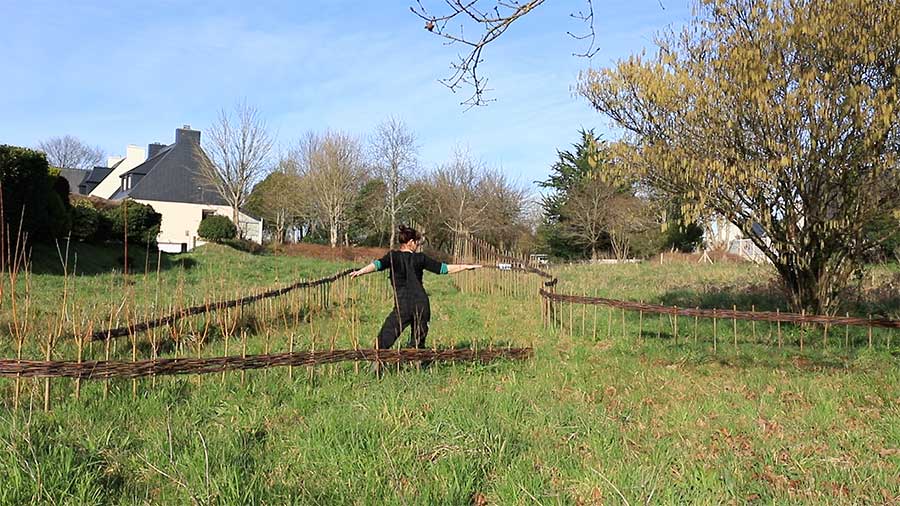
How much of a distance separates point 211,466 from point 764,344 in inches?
259

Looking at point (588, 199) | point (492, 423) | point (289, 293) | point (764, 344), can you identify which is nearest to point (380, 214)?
point (588, 199)

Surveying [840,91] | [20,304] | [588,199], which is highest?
[588,199]

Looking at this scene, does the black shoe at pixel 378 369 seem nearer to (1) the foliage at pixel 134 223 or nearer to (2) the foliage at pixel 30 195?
(2) the foliage at pixel 30 195

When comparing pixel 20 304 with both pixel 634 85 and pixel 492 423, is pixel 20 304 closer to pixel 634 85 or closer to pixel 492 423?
pixel 492 423

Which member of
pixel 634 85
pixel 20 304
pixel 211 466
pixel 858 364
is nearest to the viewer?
pixel 211 466

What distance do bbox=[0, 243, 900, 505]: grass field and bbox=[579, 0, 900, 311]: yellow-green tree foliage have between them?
162cm

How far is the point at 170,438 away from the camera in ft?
11.2

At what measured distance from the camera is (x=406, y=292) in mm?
6047

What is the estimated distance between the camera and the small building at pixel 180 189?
129 feet

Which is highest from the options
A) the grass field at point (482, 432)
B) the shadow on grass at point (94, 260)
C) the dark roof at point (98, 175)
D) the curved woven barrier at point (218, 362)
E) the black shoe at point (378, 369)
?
the dark roof at point (98, 175)

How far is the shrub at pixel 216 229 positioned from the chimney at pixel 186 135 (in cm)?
1688

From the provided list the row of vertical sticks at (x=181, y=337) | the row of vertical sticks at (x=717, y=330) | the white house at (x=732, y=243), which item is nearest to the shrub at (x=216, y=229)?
the row of vertical sticks at (x=181, y=337)

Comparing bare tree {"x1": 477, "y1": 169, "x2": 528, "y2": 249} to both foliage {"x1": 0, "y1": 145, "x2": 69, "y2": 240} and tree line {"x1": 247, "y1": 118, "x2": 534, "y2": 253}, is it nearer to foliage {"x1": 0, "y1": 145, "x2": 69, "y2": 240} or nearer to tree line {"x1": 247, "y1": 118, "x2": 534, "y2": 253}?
tree line {"x1": 247, "y1": 118, "x2": 534, "y2": 253}

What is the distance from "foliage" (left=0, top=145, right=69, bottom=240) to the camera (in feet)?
42.3
